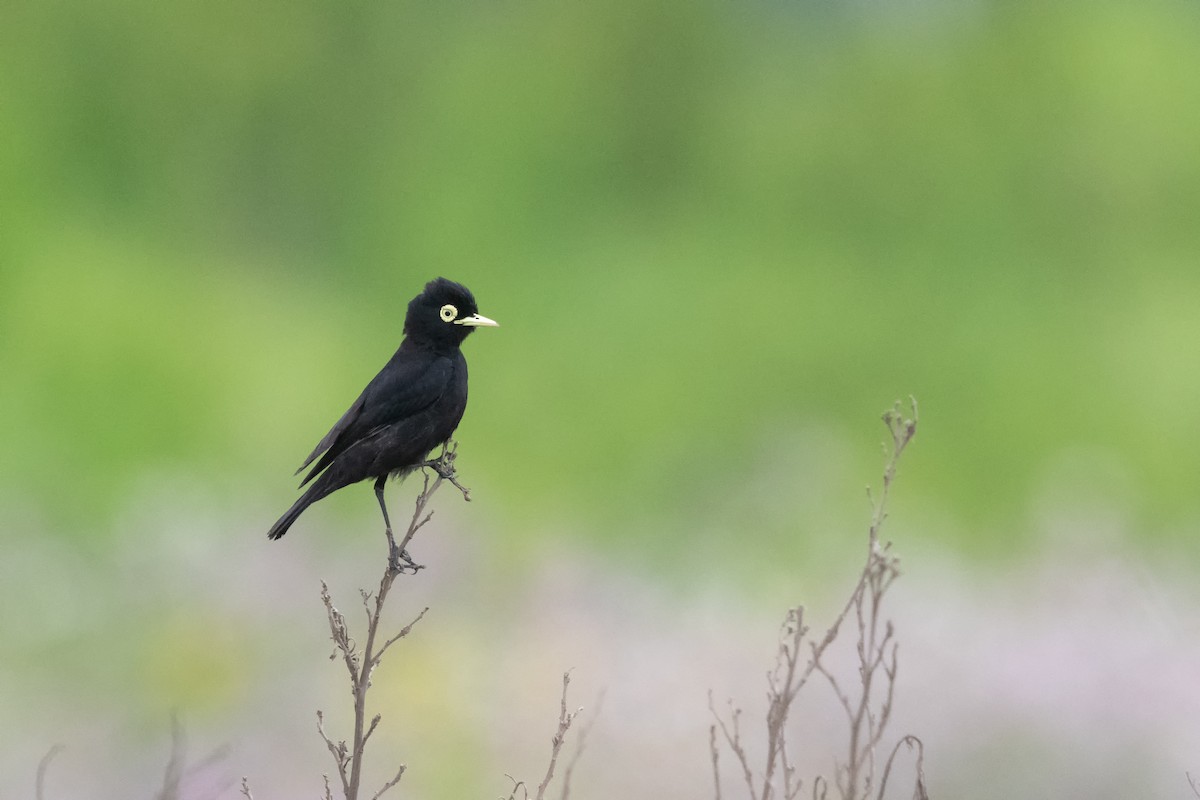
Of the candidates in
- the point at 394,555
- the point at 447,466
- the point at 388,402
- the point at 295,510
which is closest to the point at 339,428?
the point at 388,402

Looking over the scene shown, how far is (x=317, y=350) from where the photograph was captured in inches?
345

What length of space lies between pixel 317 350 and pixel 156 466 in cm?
136

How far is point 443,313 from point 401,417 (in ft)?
1.32

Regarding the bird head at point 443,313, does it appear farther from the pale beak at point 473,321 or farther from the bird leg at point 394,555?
the bird leg at point 394,555

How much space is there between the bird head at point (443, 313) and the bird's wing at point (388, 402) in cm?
16

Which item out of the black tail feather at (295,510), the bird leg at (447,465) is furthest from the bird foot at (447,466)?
the black tail feather at (295,510)

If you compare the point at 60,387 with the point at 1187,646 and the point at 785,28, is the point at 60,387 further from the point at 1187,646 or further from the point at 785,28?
the point at 1187,646

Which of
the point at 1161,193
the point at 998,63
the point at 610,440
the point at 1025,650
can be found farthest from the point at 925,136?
the point at 1025,650

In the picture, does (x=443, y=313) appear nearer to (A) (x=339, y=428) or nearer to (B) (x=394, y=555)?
(A) (x=339, y=428)

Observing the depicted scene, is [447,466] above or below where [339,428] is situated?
below

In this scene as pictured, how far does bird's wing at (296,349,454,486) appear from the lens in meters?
4.05

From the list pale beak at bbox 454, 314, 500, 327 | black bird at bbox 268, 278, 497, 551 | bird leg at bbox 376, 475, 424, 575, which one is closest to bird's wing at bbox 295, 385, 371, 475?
black bird at bbox 268, 278, 497, 551

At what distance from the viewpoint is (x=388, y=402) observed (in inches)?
160

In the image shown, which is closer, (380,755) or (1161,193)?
(380,755)
